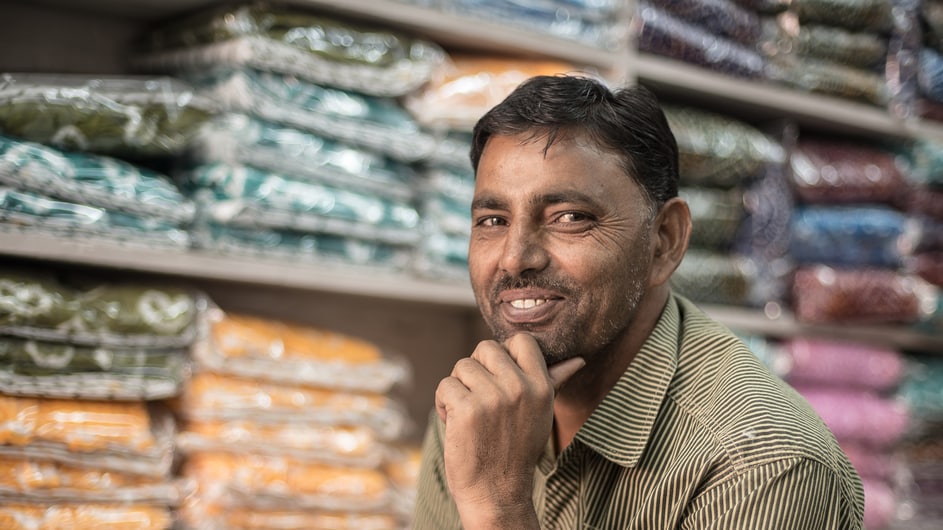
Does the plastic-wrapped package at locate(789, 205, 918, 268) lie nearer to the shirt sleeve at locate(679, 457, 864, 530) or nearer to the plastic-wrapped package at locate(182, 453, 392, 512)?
the plastic-wrapped package at locate(182, 453, 392, 512)

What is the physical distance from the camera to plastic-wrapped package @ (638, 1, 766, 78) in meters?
2.01

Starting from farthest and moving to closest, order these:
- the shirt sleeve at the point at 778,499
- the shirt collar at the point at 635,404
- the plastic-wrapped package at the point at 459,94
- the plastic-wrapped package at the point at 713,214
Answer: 1. the plastic-wrapped package at the point at 713,214
2. the plastic-wrapped package at the point at 459,94
3. the shirt collar at the point at 635,404
4. the shirt sleeve at the point at 778,499

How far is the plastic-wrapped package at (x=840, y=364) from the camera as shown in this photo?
2.19m

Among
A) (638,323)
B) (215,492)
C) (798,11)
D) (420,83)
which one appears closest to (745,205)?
(798,11)

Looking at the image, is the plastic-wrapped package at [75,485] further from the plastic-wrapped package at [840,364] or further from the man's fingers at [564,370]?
the plastic-wrapped package at [840,364]

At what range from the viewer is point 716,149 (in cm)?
210

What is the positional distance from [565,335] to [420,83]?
761mm

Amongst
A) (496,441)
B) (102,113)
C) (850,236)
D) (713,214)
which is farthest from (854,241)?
(102,113)

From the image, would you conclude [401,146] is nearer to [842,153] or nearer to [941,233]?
[842,153]

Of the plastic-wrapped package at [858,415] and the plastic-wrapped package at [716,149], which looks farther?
the plastic-wrapped package at [858,415]

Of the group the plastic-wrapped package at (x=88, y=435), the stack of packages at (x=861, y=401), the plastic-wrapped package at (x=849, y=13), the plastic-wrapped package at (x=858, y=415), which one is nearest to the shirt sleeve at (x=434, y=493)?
the plastic-wrapped package at (x=88, y=435)

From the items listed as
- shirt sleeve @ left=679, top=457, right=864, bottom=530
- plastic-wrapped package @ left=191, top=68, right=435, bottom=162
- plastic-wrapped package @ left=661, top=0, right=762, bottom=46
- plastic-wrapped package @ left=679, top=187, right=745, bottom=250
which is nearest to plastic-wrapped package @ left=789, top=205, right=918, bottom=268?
plastic-wrapped package @ left=679, top=187, right=745, bottom=250

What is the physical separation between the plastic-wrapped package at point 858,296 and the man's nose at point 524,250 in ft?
3.94

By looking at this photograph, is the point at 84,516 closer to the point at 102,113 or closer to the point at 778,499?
the point at 102,113
